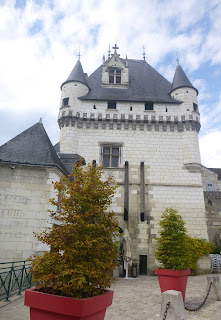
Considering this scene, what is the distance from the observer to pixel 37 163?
8.75m

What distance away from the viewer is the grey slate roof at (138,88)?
571 inches

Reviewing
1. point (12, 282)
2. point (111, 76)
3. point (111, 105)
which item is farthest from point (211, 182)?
point (12, 282)

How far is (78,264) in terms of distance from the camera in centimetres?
288

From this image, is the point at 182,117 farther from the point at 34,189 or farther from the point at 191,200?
the point at 34,189

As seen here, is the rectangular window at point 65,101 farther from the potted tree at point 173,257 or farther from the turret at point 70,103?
the potted tree at point 173,257

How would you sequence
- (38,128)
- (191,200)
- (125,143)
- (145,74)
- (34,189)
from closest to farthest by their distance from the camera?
(34,189) < (38,128) < (191,200) < (125,143) < (145,74)

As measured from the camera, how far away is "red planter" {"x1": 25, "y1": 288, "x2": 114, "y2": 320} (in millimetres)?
2551

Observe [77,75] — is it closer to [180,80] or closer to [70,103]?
[70,103]

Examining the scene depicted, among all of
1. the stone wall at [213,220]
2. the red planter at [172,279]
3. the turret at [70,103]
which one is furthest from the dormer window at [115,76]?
the red planter at [172,279]

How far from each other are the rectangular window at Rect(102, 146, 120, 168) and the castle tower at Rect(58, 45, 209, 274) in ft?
0.19

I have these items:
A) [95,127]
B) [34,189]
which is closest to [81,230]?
[34,189]

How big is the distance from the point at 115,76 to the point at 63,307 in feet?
50.2

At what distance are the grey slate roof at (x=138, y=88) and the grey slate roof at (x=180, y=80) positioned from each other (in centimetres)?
74

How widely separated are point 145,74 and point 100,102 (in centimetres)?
519
